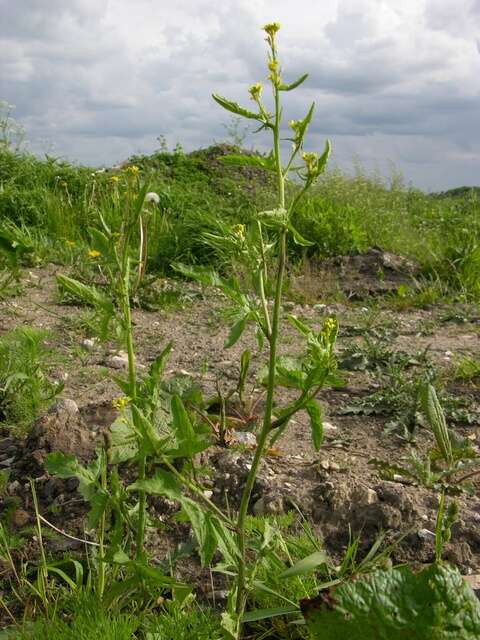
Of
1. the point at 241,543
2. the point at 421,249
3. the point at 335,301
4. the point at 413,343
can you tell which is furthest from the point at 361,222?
the point at 241,543

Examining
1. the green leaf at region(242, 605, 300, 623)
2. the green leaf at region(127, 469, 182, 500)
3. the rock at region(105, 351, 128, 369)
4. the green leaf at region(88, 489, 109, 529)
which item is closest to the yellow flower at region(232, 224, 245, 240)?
the green leaf at region(127, 469, 182, 500)

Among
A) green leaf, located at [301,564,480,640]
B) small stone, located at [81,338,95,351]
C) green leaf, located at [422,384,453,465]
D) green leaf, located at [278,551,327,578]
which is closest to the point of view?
green leaf, located at [301,564,480,640]

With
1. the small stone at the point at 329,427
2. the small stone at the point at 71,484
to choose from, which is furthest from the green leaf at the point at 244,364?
the small stone at the point at 71,484

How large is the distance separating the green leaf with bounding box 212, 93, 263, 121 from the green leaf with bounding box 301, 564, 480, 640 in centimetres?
96

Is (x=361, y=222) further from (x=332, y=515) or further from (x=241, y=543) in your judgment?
(x=241, y=543)

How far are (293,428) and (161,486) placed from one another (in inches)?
64.5

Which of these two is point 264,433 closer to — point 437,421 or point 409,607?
point 409,607

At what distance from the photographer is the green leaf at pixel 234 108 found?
63.4 inches

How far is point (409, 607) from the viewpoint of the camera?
1393 millimetres

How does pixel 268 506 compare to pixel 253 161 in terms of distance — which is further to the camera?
pixel 268 506

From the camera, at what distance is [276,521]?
7.27ft

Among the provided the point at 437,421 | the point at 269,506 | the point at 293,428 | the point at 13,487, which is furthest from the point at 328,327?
the point at 293,428

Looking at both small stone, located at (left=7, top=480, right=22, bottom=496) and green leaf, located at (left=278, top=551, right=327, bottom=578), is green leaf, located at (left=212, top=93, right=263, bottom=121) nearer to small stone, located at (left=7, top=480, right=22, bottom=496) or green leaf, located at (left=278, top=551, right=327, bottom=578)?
green leaf, located at (left=278, top=551, right=327, bottom=578)

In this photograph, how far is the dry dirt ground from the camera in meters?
2.28
